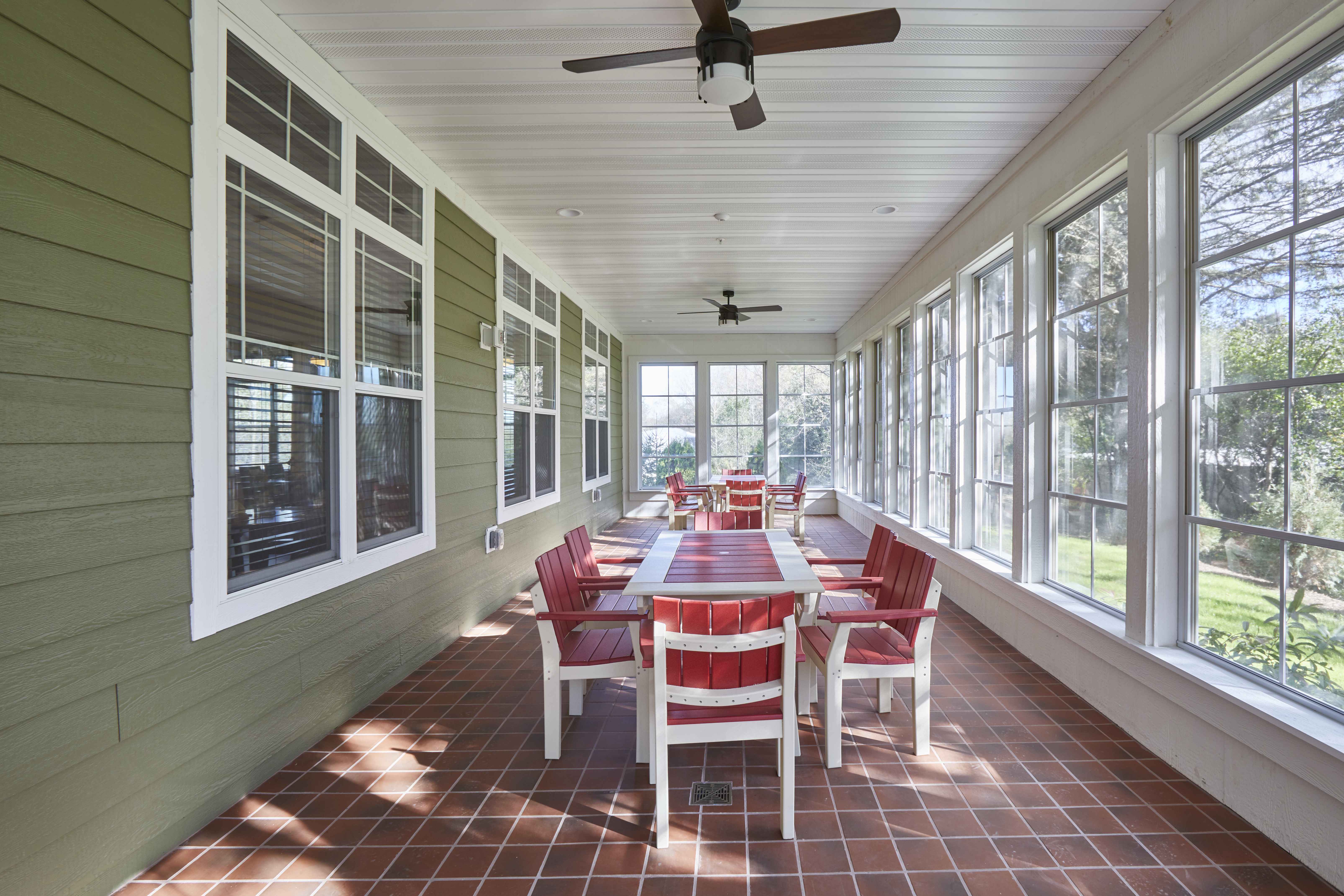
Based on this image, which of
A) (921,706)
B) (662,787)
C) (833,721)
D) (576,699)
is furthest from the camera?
(576,699)

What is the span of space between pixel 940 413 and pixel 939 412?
14 mm

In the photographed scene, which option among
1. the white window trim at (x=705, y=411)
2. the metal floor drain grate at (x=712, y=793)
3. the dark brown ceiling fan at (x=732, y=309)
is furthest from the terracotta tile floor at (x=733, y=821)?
the white window trim at (x=705, y=411)

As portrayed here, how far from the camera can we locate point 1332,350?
199 centimetres

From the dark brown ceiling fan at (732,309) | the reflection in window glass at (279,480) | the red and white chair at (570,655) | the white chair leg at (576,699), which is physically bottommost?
the white chair leg at (576,699)

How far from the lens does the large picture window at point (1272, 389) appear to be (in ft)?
6.56

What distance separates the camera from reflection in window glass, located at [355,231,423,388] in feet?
10.5

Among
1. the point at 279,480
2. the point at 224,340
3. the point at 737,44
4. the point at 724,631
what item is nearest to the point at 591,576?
the point at 724,631

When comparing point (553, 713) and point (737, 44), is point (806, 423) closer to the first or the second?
point (553, 713)

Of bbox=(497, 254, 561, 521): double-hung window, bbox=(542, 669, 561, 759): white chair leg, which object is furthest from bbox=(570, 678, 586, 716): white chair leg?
bbox=(497, 254, 561, 521): double-hung window

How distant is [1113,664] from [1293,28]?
2519 millimetres

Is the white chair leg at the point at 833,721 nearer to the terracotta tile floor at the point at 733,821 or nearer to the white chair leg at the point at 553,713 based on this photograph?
the terracotta tile floor at the point at 733,821

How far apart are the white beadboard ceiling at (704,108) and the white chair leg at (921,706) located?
2728mm

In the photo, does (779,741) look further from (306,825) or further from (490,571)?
(490,571)

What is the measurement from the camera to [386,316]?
346 cm
